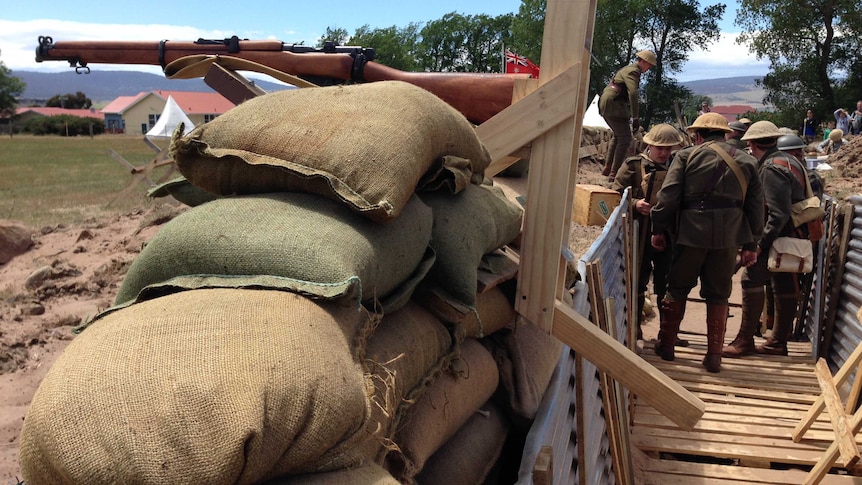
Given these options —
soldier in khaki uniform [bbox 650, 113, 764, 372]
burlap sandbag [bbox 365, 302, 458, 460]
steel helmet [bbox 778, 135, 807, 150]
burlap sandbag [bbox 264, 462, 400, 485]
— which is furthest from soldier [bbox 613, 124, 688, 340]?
burlap sandbag [bbox 264, 462, 400, 485]

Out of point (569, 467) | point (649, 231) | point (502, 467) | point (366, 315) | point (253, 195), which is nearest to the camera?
point (366, 315)

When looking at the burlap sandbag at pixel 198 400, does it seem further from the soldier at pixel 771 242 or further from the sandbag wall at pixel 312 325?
the soldier at pixel 771 242

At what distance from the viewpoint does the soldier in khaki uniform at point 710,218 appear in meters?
5.50

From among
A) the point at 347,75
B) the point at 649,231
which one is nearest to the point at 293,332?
the point at 347,75

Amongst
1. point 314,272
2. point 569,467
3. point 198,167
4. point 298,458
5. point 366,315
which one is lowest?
point 569,467

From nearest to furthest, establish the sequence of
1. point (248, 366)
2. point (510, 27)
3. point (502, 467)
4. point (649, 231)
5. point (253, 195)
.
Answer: point (248, 366) < point (253, 195) < point (502, 467) < point (649, 231) < point (510, 27)

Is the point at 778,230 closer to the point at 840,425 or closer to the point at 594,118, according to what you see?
the point at 840,425

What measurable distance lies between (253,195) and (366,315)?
0.44 m

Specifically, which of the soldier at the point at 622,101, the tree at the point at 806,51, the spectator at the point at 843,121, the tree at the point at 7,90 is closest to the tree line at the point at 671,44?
the tree at the point at 806,51

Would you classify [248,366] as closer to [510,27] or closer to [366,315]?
[366,315]

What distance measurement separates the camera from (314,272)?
4.71 ft

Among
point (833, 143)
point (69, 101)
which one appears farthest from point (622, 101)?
point (69, 101)

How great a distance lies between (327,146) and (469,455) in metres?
0.98

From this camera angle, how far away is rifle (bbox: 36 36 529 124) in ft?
8.79
